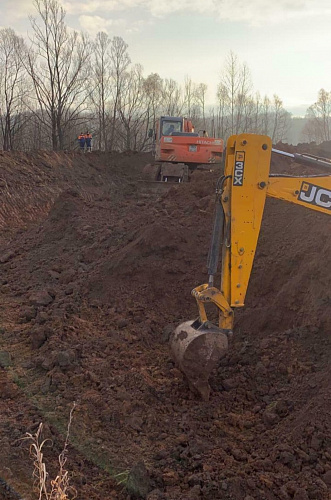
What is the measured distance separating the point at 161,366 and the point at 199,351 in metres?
0.95

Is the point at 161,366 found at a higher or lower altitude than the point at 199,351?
lower

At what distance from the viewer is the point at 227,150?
13.0ft

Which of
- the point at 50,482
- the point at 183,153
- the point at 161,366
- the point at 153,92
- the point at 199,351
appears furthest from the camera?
the point at 153,92

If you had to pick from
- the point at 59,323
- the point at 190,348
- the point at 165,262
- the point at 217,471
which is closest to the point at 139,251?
the point at 165,262

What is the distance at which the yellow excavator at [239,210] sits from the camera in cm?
391

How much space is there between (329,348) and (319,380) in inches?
20.2

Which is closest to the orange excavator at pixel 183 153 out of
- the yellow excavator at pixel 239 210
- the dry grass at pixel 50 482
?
the yellow excavator at pixel 239 210

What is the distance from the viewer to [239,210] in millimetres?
3979

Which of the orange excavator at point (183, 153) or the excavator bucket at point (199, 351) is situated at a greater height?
the orange excavator at point (183, 153)

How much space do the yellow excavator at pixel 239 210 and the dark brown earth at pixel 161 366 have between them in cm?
60

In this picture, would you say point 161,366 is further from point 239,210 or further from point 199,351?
point 239,210

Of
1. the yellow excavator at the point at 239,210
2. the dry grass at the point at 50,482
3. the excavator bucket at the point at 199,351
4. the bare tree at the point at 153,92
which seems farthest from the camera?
the bare tree at the point at 153,92

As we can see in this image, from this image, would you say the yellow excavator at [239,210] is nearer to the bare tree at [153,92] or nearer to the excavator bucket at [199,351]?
the excavator bucket at [199,351]

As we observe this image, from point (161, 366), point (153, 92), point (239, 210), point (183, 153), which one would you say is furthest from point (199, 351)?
point (153, 92)
